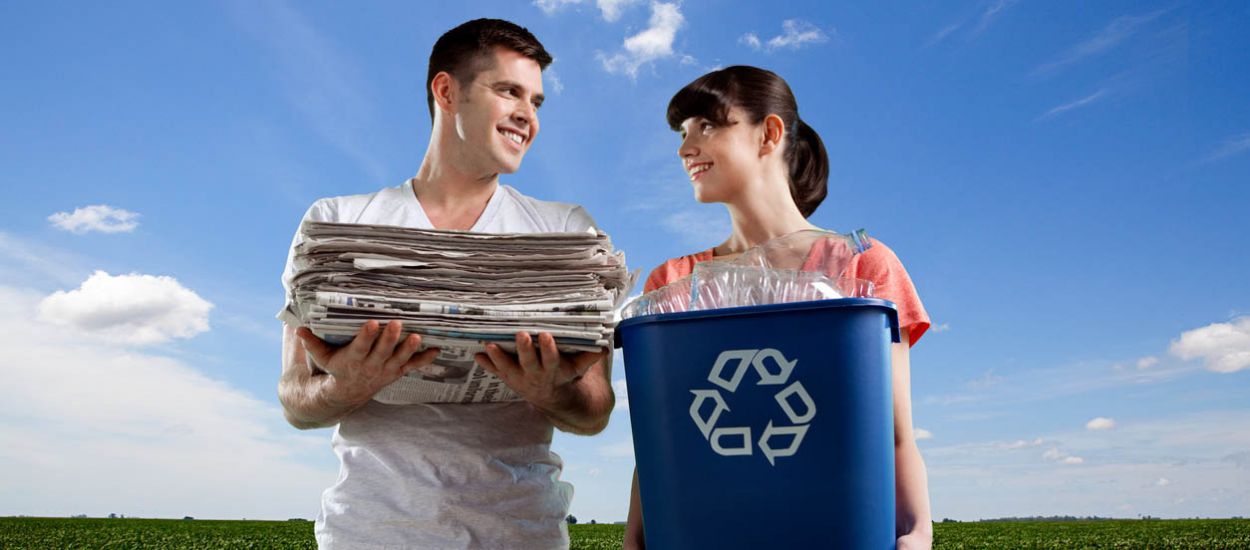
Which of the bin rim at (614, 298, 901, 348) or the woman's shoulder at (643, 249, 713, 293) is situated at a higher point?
the woman's shoulder at (643, 249, 713, 293)

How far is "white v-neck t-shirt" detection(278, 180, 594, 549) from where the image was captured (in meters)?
2.09

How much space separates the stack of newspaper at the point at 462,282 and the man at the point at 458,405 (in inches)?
1.6

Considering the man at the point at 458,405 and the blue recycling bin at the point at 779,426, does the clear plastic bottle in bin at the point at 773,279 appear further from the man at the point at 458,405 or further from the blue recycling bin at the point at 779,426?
the man at the point at 458,405

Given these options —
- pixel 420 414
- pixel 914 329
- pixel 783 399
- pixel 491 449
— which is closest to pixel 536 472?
pixel 491 449

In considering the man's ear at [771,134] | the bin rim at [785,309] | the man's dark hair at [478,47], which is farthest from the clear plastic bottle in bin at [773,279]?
the man's dark hair at [478,47]

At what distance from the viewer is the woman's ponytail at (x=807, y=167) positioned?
2.72 m

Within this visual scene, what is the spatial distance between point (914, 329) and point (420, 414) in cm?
121

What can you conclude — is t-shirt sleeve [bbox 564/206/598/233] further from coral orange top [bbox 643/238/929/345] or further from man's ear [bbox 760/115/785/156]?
coral orange top [bbox 643/238/929/345]

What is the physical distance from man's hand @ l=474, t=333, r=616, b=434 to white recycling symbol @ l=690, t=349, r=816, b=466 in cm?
26

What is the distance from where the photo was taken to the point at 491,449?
7.13 feet

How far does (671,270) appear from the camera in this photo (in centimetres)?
259

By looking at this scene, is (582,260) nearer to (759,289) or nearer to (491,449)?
(759,289)

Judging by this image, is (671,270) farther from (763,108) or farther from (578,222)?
(763,108)

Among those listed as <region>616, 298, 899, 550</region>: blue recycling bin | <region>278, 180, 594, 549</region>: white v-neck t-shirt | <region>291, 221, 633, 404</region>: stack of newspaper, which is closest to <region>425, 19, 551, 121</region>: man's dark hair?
<region>278, 180, 594, 549</region>: white v-neck t-shirt
